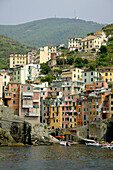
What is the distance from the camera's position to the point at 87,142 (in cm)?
11256

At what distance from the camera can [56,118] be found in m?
128

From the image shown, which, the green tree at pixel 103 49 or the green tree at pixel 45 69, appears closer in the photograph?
the green tree at pixel 45 69

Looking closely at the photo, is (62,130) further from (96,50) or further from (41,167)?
(96,50)

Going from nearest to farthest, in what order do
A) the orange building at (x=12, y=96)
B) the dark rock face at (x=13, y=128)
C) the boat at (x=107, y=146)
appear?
the boat at (x=107, y=146) → the dark rock face at (x=13, y=128) → the orange building at (x=12, y=96)

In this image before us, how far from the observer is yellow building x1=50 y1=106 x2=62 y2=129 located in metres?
128

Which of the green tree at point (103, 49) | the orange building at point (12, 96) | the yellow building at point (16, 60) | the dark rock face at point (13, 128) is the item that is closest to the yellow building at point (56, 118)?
the orange building at point (12, 96)

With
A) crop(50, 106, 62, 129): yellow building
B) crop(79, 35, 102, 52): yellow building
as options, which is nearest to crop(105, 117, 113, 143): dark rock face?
crop(50, 106, 62, 129): yellow building

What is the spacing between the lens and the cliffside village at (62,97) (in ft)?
403

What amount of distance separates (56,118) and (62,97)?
8276 mm

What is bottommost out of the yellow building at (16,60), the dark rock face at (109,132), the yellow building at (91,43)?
the dark rock face at (109,132)

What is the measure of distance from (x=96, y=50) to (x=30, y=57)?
1387 inches

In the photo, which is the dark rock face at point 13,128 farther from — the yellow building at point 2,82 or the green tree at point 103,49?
the green tree at point 103,49

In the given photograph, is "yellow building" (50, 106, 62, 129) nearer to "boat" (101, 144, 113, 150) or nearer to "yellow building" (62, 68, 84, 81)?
"yellow building" (62, 68, 84, 81)

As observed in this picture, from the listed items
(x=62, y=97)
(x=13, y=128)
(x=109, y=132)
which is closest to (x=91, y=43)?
(x=62, y=97)
